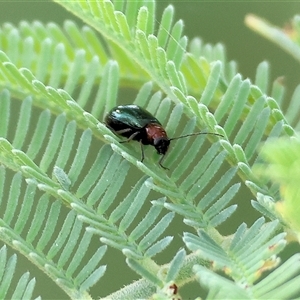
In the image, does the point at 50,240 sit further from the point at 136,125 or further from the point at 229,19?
the point at 229,19

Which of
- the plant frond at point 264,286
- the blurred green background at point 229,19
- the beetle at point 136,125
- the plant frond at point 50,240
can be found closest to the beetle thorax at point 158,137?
the beetle at point 136,125

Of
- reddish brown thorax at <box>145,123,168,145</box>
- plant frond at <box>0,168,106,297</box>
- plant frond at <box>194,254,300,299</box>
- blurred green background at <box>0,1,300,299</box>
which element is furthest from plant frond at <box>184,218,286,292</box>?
blurred green background at <box>0,1,300,299</box>

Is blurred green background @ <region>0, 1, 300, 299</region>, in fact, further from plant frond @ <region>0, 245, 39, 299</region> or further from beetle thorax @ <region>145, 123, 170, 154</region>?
plant frond @ <region>0, 245, 39, 299</region>

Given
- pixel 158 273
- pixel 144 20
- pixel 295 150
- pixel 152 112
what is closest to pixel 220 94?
pixel 152 112

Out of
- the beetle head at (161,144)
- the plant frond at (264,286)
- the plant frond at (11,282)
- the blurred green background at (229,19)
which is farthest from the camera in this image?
the blurred green background at (229,19)

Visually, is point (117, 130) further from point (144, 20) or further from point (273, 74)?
point (273, 74)

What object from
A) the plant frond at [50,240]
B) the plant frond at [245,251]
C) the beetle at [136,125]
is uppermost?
the plant frond at [245,251]

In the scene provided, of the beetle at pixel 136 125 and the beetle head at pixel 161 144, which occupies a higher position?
the beetle head at pixel 161 144

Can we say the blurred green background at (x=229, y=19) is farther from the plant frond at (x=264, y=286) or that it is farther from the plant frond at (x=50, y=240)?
the plant frond at (x=264, y=286)

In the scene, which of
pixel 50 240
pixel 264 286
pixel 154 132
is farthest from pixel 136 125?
pixel 264 286
